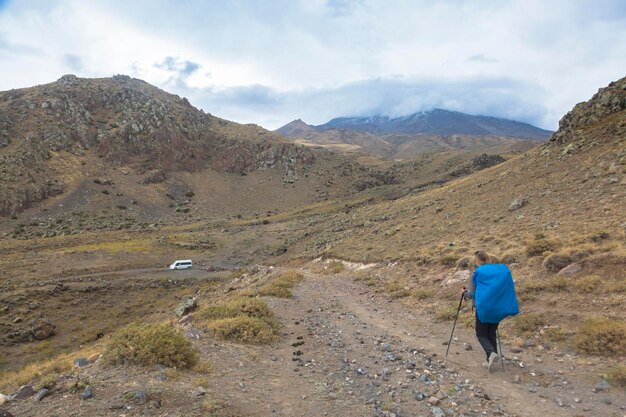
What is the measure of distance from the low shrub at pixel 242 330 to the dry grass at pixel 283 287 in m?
7.33

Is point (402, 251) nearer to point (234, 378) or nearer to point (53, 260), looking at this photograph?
point (234, 378)

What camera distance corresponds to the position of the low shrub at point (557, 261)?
1412cm

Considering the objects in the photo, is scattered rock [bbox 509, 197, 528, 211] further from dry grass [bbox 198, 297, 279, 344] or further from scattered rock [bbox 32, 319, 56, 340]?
scattered rock [bbox 32, 319, 56, 340]

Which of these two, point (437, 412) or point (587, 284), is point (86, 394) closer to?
point (437, 412)

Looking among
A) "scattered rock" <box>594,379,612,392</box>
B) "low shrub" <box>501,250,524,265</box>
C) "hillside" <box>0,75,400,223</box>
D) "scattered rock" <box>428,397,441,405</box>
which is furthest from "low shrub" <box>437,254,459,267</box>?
"hillside" <box>0,75,400,223</box>

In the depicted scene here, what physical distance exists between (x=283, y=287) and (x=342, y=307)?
17.1 ft

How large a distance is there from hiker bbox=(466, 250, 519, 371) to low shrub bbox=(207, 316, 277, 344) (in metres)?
6.26

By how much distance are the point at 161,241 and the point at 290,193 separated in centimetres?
5752

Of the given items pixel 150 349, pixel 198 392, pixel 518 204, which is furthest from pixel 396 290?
pixel 518 204

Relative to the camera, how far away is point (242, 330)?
39.0 feet

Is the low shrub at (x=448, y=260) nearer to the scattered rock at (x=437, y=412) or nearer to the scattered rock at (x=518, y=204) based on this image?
the scattered rock at (x=518, y=204)

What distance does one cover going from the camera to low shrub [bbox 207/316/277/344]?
11570 millimetres

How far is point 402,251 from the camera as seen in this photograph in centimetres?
2653

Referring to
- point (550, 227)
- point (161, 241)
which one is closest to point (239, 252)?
point (161, 241)
